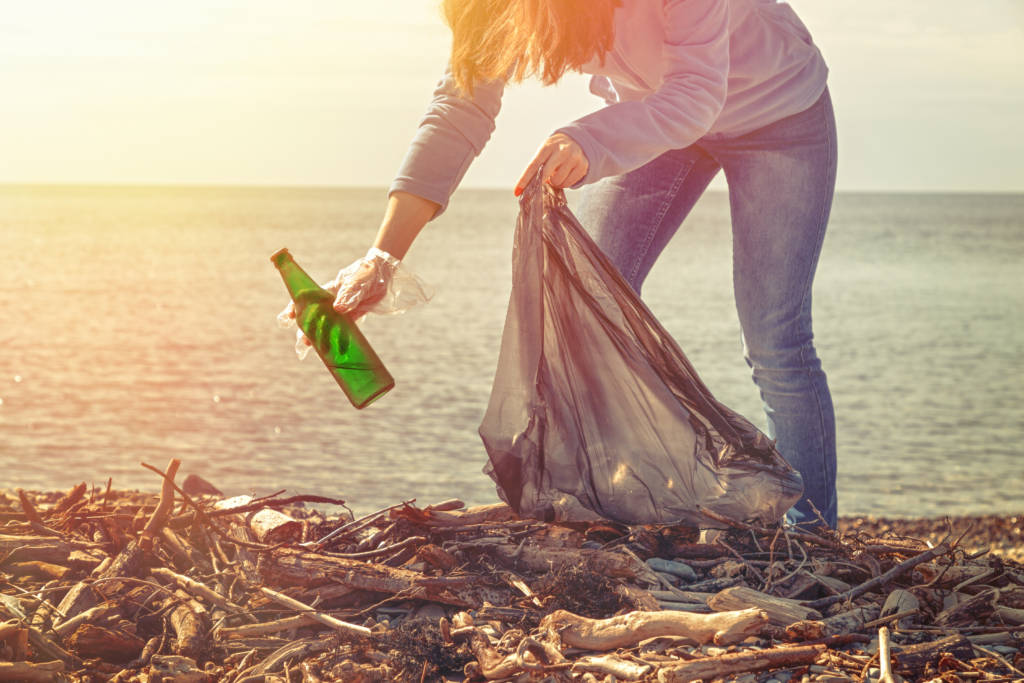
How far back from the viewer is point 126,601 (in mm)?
2557

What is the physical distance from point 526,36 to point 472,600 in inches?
59.6

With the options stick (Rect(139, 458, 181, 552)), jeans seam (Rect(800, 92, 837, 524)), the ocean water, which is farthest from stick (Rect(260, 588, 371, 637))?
the ocean water

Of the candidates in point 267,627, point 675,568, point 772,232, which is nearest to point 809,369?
point 772,232

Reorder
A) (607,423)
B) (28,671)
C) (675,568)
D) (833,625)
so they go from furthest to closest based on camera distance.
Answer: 1. (607,423)
2. (675,568)
3. (833,625)
4. (28,671)

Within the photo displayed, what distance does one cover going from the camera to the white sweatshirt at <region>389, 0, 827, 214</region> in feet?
8.42

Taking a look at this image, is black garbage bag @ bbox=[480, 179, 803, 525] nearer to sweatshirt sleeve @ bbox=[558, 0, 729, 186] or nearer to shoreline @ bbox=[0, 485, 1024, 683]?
shoreline @ bbox=[0, 485, 1024, 683]

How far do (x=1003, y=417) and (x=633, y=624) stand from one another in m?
10.1

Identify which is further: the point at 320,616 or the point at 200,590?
the point at 200,590

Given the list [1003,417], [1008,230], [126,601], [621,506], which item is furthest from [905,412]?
[1008,230]

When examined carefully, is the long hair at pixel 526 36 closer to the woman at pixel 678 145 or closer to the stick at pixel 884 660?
the woman at pixel 678 145

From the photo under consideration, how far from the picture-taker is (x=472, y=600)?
8.22ft

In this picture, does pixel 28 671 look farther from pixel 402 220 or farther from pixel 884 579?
pixel 884 579

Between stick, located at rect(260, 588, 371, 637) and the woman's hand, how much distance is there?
124 cm

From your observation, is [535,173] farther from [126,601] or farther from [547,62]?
[126,601]
